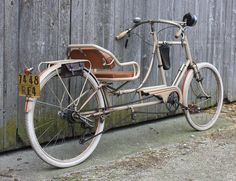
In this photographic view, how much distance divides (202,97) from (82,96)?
2.00 m

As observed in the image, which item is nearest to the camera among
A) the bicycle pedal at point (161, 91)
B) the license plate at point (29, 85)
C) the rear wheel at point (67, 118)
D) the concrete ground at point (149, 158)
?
the license plate at point (29, 85)

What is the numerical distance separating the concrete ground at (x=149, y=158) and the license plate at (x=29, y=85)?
682 mm

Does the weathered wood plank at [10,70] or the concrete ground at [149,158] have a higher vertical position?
the weathered wood plank at [10,70]

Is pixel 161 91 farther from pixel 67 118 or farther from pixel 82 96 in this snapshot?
pixel 67 118

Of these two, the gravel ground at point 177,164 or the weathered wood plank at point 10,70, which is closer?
the gravel ground at point 177,164

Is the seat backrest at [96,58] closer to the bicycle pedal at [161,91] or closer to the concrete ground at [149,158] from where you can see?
the bicycle pedal at [161,91]

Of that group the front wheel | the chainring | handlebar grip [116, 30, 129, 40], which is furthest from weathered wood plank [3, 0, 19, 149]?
the front wheel

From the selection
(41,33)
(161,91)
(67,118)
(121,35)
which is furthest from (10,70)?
(161,91)

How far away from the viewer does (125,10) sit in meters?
5.47

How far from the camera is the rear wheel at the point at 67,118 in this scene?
4348 mm

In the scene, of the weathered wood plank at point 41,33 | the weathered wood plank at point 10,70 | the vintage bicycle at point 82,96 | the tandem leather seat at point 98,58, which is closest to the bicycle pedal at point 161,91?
the vintage bicycle at point 82,96

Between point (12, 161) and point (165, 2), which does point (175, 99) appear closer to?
point (165, 2)

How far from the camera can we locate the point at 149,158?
15.3 ft

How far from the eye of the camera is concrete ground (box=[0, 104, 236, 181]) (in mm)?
4172
